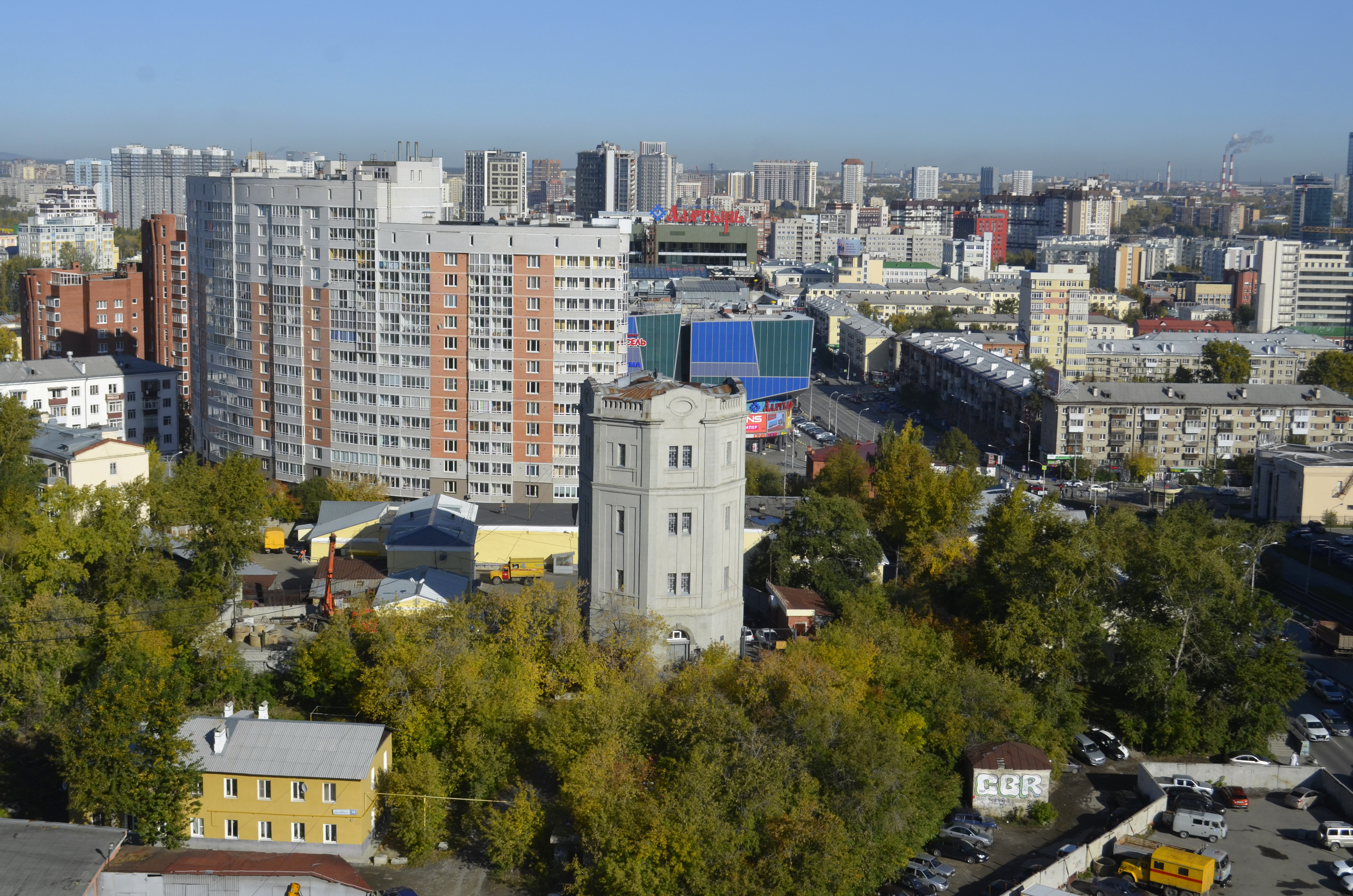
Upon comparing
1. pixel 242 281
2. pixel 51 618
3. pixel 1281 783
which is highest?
pixel 242 281

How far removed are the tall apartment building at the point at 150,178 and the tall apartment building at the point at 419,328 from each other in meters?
98.5

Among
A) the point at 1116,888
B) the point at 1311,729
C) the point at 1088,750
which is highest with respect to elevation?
the point at 1088,750

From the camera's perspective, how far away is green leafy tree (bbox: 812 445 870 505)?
137ft

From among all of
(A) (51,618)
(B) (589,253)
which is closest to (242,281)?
(B) (589,253)

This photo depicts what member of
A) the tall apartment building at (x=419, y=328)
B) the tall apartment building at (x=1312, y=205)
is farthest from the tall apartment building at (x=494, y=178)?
the tall apartment building at (x=1312, y=205)

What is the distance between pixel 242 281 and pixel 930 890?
36071mm

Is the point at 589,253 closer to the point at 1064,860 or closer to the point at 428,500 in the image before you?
the point at 428,500

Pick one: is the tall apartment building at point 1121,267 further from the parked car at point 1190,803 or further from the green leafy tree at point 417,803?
the green leafy tree at point 417,803

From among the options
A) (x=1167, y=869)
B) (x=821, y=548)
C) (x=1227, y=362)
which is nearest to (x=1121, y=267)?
(x=1227, y=362)

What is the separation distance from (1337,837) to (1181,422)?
41.4 meters

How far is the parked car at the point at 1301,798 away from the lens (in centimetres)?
2489

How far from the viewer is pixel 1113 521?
113 feet

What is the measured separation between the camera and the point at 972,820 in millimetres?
23281

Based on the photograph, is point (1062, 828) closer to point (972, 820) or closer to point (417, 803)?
point (972, 820)
